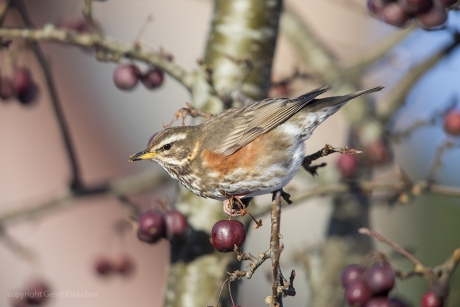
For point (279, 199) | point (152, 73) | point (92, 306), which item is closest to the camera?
point (279, 199)

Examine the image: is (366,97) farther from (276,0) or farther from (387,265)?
(387,265)

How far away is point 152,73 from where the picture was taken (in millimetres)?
3561

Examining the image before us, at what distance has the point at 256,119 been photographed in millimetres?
3436

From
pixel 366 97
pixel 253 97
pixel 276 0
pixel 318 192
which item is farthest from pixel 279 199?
pixel 366 97

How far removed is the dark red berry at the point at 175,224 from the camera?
3.26 m

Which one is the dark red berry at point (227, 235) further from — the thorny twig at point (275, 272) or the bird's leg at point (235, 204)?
the bird's leg at point (235, 204)

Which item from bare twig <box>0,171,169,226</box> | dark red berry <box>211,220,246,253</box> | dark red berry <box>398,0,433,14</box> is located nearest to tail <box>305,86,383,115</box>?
dark red berry <box>398,0,433,14</box>

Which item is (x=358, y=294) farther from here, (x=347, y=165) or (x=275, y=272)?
(x=347, y=165)

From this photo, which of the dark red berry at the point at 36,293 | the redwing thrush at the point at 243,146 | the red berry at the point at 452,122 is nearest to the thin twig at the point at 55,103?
the redwing thrush at the point at 243,146

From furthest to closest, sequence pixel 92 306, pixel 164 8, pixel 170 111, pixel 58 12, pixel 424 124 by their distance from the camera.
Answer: pixel 164 8, pixel 170 111, pixel 58 12, pixel 92 306, pixel 424 124

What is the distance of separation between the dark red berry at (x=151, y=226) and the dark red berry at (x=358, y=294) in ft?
3.70

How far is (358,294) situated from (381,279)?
154mm

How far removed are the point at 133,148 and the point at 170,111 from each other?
1.06m

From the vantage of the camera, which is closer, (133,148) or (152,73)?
(152,73)
